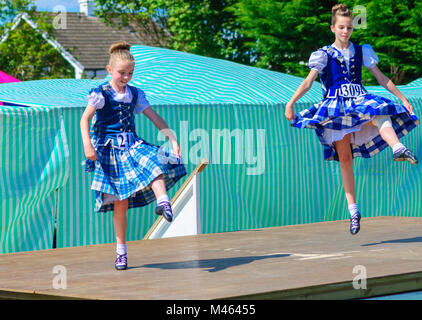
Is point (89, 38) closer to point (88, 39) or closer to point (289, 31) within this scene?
point (88, 39)

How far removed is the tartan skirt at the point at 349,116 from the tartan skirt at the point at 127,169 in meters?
1.34

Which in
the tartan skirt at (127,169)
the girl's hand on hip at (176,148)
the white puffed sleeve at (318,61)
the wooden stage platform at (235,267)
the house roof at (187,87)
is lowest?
the wooden stage platform at (235,267)

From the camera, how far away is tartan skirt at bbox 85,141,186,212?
529cm

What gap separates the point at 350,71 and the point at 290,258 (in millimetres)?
1612

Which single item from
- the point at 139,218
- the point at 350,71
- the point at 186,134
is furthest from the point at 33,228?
the point at 350,71

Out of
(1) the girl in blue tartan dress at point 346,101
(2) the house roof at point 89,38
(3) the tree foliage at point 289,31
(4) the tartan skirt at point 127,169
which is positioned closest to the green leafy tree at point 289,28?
(3) the tree foliage at point 289,31

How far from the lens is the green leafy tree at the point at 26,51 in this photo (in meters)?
25.3

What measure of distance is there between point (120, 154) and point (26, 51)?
21251 millimetres

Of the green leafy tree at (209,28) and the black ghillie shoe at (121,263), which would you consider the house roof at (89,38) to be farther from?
the black ghillie shoe at (121,263)

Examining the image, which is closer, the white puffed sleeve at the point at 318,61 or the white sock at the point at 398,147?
the white sock at the point at 398,147

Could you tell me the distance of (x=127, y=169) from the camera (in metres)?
5.36

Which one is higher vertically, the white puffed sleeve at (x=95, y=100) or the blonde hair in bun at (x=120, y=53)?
the blonde hair in bun at (x=120, y=53)
